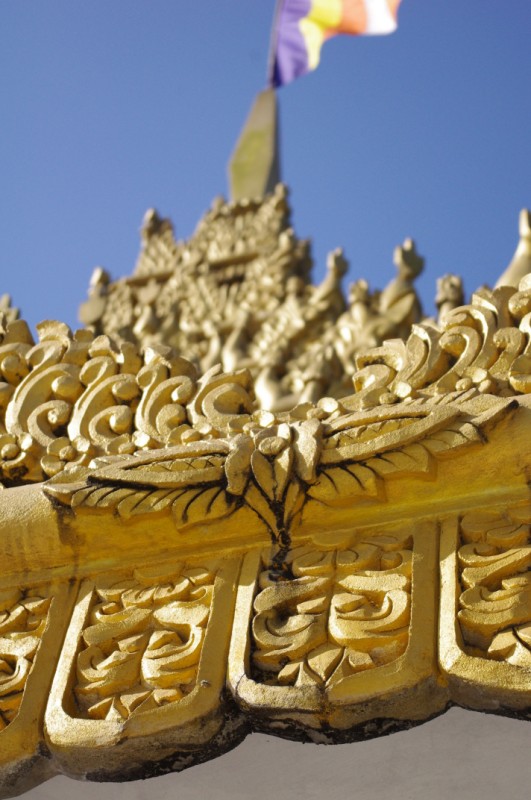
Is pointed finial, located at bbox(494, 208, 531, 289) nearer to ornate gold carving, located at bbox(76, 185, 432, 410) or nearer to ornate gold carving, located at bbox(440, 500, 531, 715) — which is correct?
ornate gold carving, located at bbox(76, 185, 432, 410)

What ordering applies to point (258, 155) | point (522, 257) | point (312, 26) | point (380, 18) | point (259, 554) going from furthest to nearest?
point (258, 155), point (312, 26), point (380, 18), point (522, 257), point (259, 554)

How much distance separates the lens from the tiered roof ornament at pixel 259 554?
2.04 metres

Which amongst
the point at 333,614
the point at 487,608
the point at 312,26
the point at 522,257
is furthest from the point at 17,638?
the point at 312,26

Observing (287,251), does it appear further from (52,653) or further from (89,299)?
(52,653)

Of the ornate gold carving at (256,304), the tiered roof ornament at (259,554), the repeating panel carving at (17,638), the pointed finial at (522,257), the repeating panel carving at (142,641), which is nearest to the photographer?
the tiered roof ornament at (259,554)

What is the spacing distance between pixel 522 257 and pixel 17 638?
7629 mm

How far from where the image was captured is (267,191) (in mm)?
16609

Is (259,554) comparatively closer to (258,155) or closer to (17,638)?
(17,638)

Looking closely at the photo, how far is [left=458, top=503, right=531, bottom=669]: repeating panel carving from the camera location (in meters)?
1.98

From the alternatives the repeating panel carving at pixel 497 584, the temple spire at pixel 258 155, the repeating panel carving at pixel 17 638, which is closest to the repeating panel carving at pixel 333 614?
the repeating panel carving at pixel 497 584

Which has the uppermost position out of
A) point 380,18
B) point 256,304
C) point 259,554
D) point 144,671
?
point 380,18

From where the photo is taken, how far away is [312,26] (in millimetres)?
12508

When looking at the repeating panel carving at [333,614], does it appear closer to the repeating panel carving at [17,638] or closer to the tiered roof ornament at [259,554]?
the tiered roof ornament at [259,554]

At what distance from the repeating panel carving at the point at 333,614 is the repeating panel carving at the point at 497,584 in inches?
4.2
